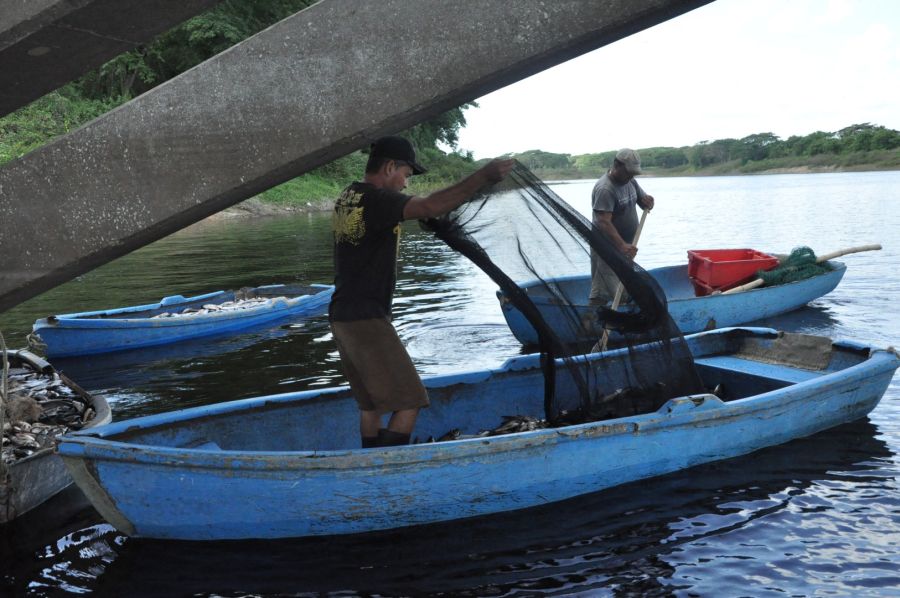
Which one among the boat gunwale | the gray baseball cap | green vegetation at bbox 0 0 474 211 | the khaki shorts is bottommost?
the boat gunwale

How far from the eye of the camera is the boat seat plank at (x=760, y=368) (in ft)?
25.4

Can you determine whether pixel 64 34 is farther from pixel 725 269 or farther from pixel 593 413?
pixel 725 269

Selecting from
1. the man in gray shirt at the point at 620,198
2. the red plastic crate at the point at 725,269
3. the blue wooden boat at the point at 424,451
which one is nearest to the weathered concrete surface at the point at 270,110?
the blue wooden boat at the point at 424,451

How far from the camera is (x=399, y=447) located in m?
5.41

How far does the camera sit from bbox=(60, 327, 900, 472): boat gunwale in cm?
511

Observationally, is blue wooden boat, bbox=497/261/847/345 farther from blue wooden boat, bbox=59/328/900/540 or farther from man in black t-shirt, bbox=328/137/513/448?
man in black t-shirt, bbox=328/137/513/448

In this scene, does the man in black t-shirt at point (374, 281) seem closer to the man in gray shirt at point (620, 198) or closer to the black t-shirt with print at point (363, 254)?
the black t-shirt with print at point (363, 254)

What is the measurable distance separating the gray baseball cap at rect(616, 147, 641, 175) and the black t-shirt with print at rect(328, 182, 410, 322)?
15.9 feet

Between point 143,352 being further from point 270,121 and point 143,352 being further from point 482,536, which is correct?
point 270,121

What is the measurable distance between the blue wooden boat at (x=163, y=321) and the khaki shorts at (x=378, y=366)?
6600mm

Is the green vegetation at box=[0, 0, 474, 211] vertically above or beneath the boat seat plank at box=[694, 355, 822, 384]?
above

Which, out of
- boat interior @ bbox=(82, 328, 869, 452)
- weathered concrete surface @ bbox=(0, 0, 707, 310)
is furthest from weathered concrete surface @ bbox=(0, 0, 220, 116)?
boat interior @ bbox=(82, 328, 869, 452)

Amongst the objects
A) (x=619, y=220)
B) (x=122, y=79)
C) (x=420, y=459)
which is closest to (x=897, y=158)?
(x=122, y=79)

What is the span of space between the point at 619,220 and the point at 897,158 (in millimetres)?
85060
